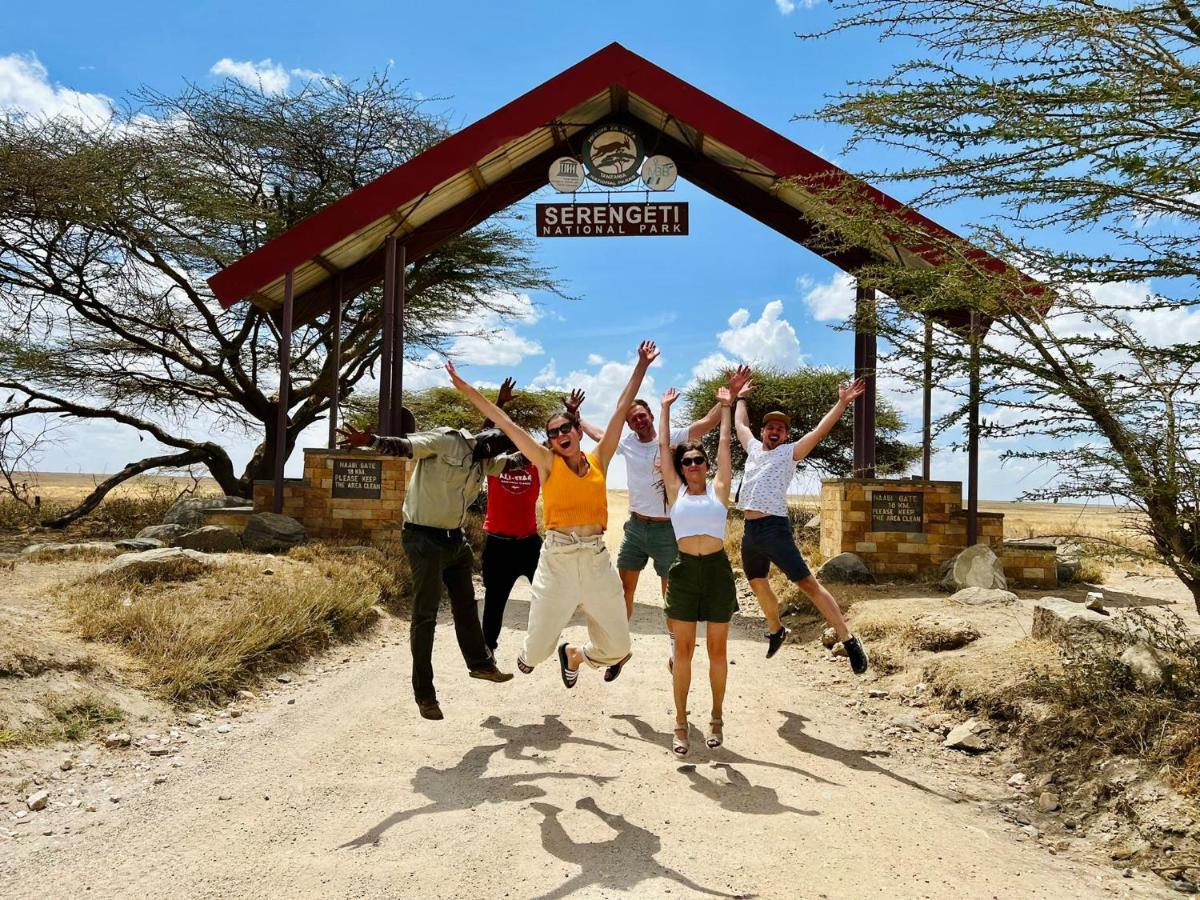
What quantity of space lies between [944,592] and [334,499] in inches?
310

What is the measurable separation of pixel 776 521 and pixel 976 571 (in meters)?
4.73

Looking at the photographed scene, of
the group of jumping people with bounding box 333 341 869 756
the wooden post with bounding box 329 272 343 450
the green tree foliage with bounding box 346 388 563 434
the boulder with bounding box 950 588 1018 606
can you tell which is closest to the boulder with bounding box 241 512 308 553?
the wooden post with bounding box 329 272 343 450

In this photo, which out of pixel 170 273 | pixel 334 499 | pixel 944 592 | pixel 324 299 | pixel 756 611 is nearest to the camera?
pixel 944 592

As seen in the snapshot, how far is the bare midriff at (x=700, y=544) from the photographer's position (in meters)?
5.24

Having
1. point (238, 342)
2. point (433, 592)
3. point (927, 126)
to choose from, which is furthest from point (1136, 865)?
point (238, 342)

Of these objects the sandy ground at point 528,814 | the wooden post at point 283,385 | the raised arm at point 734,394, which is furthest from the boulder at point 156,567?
the raised arm at point 734,394

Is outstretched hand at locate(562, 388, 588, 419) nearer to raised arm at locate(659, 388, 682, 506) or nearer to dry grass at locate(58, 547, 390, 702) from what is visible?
raised arm at locate(659, 388, 682, 506)

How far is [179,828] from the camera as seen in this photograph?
425 centimetres

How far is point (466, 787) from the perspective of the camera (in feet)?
15.5

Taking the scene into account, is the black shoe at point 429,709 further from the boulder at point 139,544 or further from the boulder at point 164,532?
the boulder at point 164,532

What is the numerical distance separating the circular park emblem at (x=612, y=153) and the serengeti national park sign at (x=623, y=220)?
577mm

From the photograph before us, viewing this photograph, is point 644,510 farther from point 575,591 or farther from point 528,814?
point 528,814

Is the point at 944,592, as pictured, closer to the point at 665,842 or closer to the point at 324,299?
the point at 665,842

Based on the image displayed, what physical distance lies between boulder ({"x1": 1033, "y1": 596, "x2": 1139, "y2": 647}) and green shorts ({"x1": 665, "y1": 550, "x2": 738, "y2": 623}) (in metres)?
3.04
